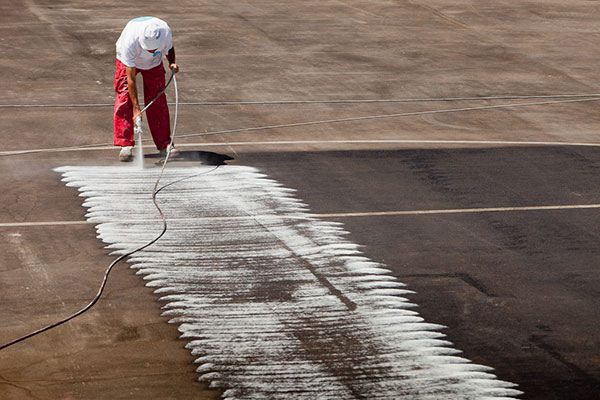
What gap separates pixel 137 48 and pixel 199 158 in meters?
1.67

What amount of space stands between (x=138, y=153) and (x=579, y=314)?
7.39m

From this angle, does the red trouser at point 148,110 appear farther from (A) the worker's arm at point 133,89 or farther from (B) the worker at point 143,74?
(A) the worker's arm at point 133,89

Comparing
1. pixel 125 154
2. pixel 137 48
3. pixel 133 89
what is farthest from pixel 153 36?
pixel 125 154

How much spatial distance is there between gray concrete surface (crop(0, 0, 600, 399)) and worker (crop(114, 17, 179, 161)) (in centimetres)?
52

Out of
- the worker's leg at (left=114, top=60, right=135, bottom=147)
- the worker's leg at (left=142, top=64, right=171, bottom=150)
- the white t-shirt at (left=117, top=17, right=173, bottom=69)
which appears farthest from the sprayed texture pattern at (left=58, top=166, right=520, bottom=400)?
the white t-shirt at (left=117, top=17, right=173, bottom=69)

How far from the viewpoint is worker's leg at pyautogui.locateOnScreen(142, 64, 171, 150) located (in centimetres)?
1736

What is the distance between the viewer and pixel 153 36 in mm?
16719

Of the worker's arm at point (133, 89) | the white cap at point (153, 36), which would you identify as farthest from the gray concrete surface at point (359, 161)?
the white cap at point (153, 36)

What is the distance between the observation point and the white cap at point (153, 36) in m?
16.7

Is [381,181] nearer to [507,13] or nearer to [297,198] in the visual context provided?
[297,198]

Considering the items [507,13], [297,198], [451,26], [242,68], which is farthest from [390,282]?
[507,13]

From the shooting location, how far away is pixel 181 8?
2908 cm

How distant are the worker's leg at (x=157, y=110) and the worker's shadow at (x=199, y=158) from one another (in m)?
0.20

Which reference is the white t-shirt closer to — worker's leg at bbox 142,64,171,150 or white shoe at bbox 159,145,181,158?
worker's leg at bbox 142,64,171,150
